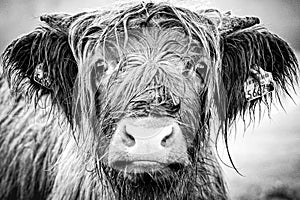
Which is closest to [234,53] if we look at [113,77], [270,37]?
[270,37]

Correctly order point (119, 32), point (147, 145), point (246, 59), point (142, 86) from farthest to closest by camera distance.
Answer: point (246, 59) < point (119, 32) < point (142, 86) < point (147, 145)

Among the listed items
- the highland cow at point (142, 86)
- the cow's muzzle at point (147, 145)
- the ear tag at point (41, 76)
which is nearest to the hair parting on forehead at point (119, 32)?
the highland cow at point (142, 86)

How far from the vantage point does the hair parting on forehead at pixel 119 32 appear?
7.77 ft

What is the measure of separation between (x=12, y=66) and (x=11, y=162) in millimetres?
506

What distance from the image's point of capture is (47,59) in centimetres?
244

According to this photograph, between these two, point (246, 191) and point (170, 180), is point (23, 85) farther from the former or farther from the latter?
point (246, 191)

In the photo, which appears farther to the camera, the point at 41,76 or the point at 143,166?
the point at 41,76

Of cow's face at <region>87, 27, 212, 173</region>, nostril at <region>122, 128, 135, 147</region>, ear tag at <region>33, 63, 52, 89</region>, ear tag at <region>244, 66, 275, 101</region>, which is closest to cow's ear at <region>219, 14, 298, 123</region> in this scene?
ear tag at <region>244, 66, 275, 101</region>

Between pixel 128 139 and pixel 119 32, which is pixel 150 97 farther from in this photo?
pixel 119 32

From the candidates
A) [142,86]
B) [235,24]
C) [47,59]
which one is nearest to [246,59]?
[235,24]

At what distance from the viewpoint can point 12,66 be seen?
2.48m

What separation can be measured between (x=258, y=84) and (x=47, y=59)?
792 mm

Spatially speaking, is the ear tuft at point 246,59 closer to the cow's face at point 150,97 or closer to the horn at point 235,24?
the horn at point 235,24

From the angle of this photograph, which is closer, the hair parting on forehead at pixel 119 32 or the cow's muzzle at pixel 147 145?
the cow's muzzle at pixel 147 145
